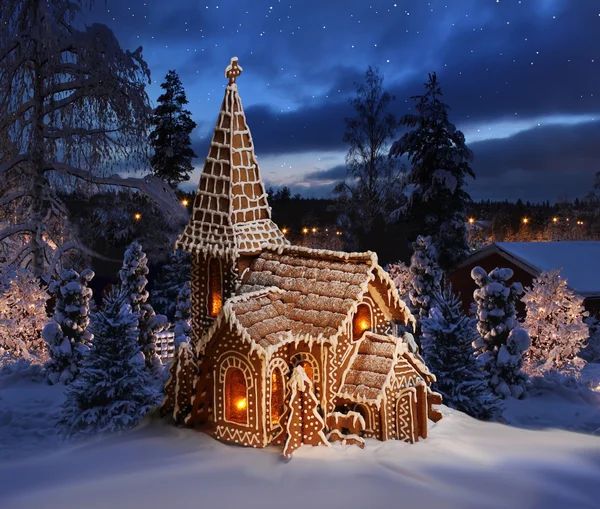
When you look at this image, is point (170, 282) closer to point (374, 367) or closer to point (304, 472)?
point (374, 367)

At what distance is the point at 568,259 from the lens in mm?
25312

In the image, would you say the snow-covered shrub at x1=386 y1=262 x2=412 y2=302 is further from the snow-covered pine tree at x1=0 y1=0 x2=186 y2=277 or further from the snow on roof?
the snow-covered pine tree at x1=0 y1=0 x2=186 y2=277

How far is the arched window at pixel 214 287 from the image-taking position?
464 inches

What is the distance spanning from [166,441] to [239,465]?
6.75 feet

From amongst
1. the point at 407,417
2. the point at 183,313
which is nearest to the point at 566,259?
the point at 183,313

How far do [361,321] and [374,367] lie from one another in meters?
1.25

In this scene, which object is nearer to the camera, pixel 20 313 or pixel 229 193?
pixel 229 193

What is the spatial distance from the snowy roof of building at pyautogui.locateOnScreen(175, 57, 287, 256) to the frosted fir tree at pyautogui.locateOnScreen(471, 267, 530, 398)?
8761 millimetres

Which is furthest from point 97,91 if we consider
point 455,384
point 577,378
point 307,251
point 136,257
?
point 577,378

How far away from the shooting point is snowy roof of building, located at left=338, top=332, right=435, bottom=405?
1084 cm

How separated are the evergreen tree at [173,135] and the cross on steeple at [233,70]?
1605cm

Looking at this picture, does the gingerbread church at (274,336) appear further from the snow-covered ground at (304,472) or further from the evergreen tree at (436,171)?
the evergreen tree at (436,171)

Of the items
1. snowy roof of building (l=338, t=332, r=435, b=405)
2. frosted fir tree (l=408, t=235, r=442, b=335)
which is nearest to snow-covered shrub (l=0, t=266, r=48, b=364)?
snowy roof of building (l=338, t=332, r=435, b=405)

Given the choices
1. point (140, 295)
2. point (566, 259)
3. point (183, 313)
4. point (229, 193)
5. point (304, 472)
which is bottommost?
point (304, 472)
